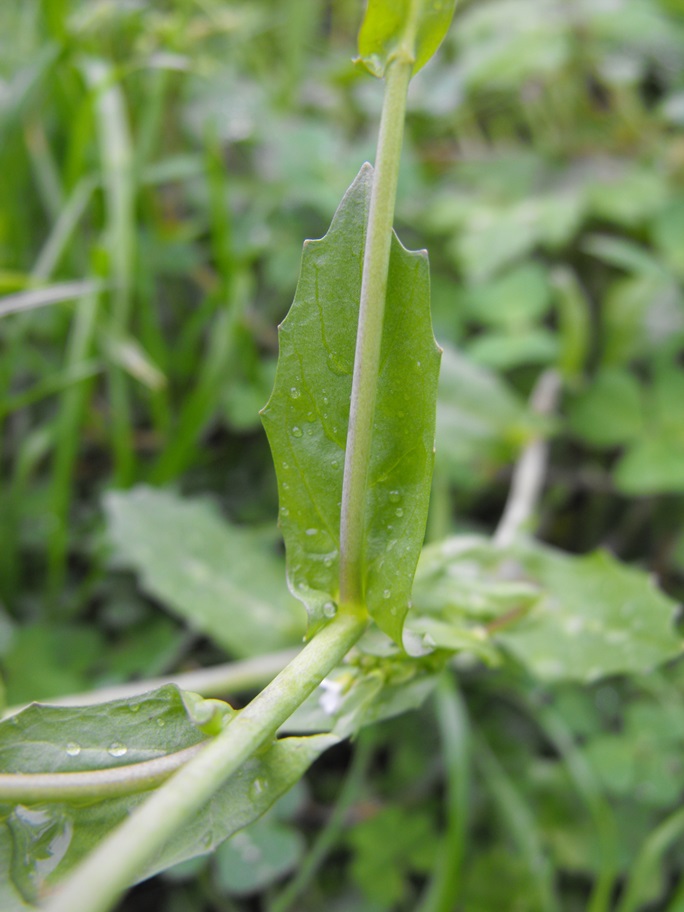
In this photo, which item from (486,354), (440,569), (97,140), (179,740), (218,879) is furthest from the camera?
(97,140)

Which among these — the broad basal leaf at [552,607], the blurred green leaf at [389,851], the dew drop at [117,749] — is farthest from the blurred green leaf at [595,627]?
the dew drop at [117,749]

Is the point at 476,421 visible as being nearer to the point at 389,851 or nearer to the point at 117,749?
→ the point at 389,851

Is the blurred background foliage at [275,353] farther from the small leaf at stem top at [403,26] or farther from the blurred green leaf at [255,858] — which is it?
the small leaf at stem top at [403,26]

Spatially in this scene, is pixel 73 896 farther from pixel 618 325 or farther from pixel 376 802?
pixel 618 325

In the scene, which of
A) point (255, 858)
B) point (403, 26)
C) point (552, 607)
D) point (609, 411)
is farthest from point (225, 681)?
point (609, 411)

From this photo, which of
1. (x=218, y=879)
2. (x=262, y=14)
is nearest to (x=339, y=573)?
(x=218, y=879)

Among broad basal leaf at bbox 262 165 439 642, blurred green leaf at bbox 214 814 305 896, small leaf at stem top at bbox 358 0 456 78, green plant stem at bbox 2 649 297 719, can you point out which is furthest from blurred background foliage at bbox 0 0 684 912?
small leaf at stem top at bbox 358 0 456 78

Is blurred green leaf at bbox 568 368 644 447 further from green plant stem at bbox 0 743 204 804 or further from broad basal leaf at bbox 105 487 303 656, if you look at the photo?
green plant stem at bbox 0 743 204 804
